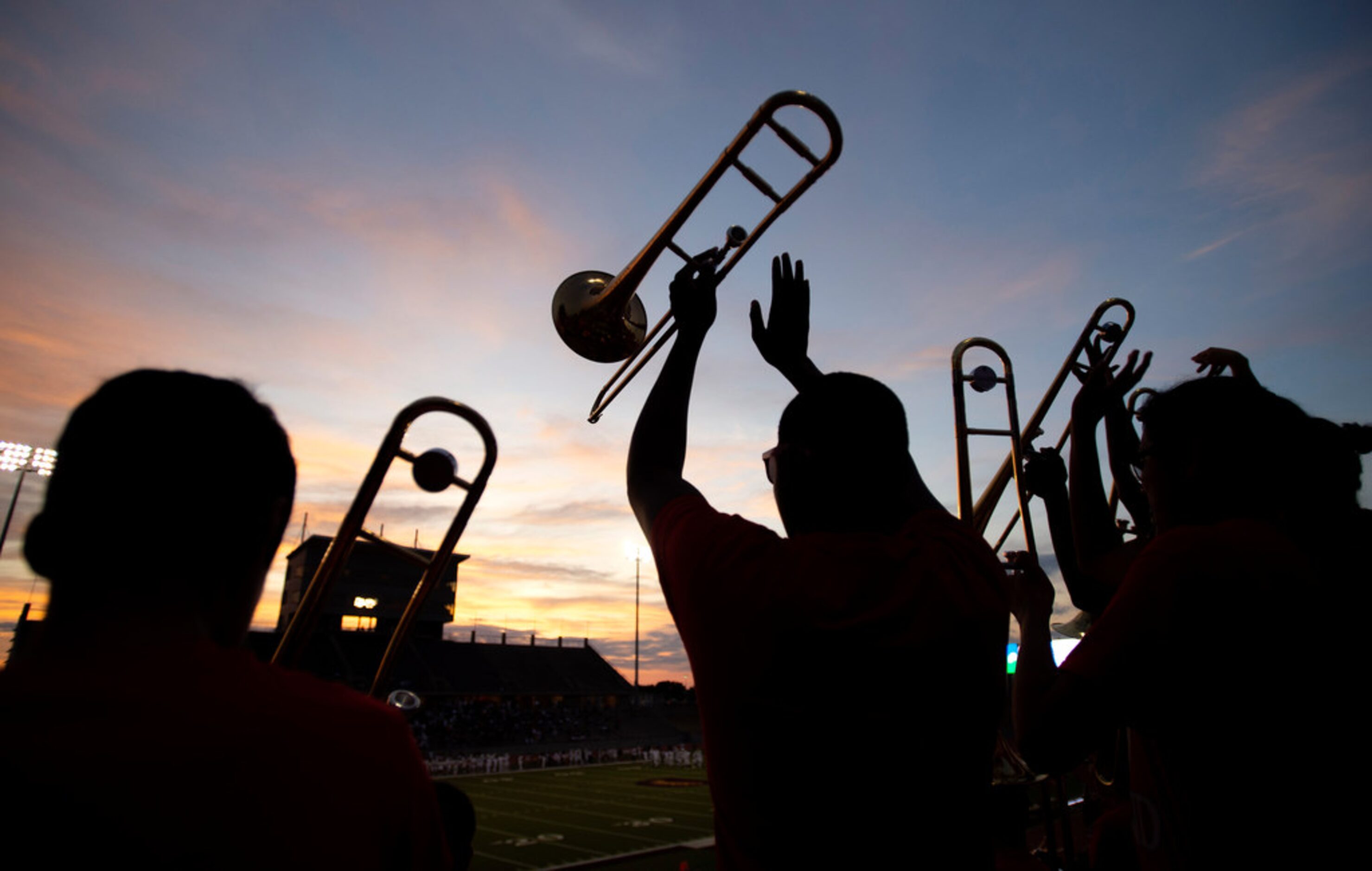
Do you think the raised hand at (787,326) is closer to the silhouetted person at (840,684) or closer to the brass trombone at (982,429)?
the silhouetted person at (840,684)

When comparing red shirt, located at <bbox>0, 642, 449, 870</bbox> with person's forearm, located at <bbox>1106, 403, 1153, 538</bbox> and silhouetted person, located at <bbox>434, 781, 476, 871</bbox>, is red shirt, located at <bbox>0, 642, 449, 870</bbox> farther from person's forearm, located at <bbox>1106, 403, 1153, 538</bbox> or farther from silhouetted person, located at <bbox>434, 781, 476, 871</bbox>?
person's forearm, located at <bbox>1106, 403, 1153, 538</bbox>

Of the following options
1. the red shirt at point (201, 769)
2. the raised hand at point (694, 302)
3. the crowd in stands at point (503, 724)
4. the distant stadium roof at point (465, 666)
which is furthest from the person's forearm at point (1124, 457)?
the distant stadium roof at point (465, 666)

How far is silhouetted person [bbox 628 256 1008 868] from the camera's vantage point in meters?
1.18

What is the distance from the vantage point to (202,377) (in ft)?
3.77

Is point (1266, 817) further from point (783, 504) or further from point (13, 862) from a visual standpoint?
point (13, 862)

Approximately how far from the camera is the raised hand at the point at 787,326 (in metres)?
2.22

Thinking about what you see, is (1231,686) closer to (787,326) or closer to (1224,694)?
(1224,694)

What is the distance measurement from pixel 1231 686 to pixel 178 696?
1747 mm

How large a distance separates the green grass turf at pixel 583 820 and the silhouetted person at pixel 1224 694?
12530 millimetres

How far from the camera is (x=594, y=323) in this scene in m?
4.50

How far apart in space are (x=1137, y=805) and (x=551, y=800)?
72.2ft

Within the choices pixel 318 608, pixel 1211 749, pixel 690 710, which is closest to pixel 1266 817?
pixel 1211 749

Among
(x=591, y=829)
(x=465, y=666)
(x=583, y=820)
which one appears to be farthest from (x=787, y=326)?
(x=465, y=666)

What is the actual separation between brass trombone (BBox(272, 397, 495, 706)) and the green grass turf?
1156 centimetres
